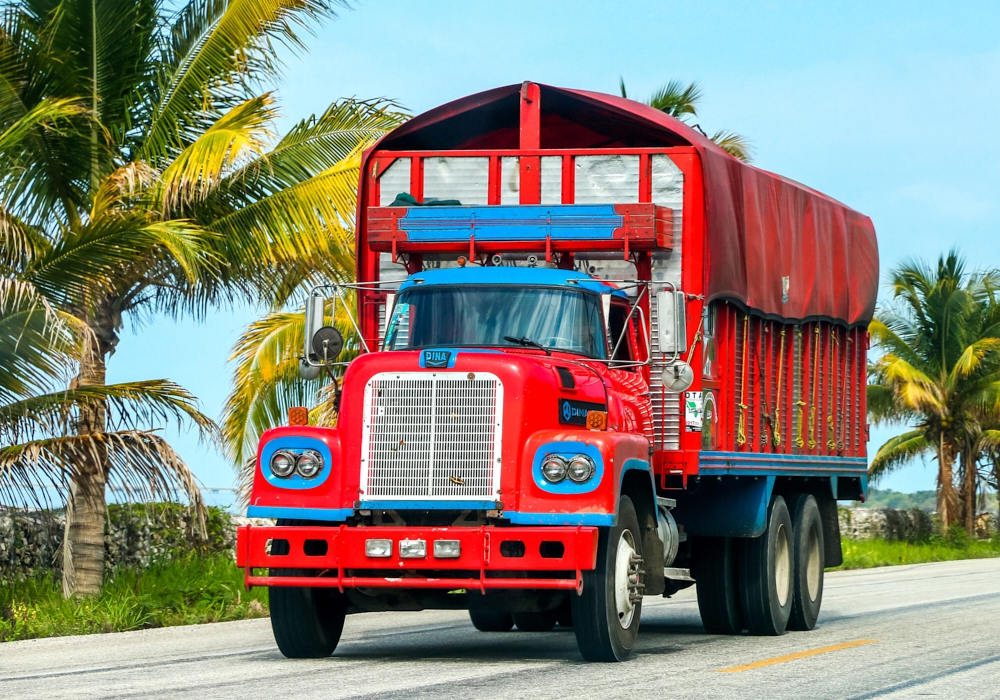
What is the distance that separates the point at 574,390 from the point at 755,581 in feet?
13.6

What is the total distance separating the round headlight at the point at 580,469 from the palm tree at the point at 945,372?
31.4 m

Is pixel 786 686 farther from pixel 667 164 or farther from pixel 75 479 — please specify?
pixel 75 479

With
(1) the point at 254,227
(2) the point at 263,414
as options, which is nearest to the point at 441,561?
(1) the point at 254,227

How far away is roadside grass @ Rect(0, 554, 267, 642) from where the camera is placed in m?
14.0

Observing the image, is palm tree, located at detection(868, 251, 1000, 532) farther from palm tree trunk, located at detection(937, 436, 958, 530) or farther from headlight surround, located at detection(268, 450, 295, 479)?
headlight surround, located at detection(268, 450, 295, 479)

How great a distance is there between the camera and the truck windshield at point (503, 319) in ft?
38.4

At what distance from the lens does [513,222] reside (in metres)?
12.8

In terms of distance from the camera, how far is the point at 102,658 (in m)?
11.5

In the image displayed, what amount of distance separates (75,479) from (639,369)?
610cm

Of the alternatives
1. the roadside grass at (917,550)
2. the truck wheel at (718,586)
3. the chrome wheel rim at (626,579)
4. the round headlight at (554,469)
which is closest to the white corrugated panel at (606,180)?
the chrome wheel rim at (626,579)

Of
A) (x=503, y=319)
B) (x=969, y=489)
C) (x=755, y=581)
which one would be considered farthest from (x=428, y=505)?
(x=969, y=489)

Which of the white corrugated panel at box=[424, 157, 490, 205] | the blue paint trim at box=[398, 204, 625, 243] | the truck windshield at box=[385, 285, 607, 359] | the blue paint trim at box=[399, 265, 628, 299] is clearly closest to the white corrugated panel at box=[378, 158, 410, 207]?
the white corrugated panel at box=[424, 157, 490, 205]

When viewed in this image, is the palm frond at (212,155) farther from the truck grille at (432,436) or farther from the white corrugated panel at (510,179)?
the truck grille at (432,436)

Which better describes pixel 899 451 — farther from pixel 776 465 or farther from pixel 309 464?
pixel 309 464
